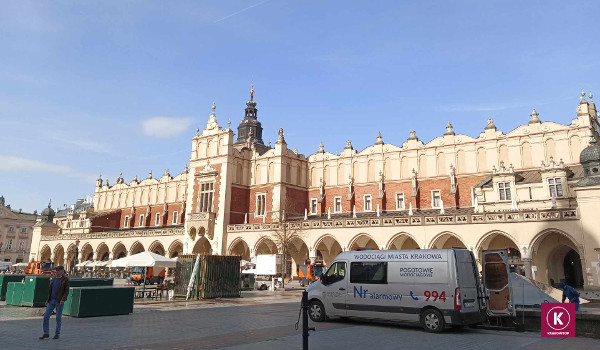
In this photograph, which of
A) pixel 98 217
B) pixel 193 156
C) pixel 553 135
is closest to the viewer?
pixel 553 135

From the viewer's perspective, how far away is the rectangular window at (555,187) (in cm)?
3272

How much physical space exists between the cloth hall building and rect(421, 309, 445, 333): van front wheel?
57.4ft

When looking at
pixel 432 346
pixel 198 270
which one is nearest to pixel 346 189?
pixel 198 270

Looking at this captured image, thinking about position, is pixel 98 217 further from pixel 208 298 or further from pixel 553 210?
pixel 553 210

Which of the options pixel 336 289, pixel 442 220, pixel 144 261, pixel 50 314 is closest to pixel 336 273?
pixel 336 289

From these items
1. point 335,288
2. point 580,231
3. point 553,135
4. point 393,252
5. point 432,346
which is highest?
point 553,135

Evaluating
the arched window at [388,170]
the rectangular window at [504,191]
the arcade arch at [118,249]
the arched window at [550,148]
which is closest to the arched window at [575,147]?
the arched window at [550,148]

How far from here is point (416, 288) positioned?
1318 cm

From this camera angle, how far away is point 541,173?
33469mm

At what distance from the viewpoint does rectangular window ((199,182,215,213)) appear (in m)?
48.6

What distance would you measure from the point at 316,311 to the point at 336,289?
1.10 m

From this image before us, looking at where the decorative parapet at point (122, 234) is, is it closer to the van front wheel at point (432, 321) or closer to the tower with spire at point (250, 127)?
the tower with spire at point (250, 127)

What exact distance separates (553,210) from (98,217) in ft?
191

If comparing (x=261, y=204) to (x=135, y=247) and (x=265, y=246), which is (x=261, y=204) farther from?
(x=135, y=247)
